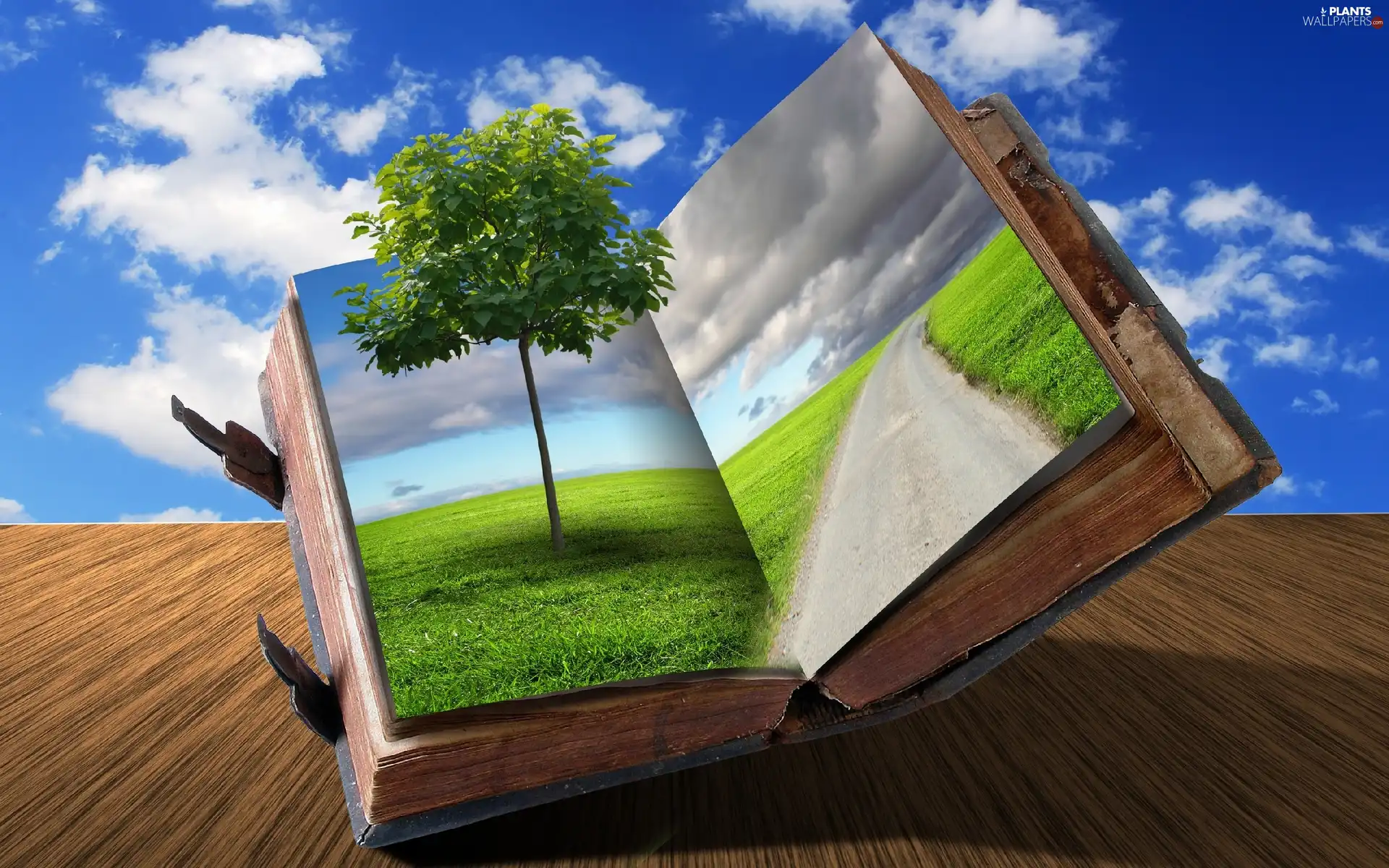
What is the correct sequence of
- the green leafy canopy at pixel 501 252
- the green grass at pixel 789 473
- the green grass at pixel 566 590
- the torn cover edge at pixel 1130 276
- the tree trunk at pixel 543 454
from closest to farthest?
the torn cover edge at pixel 1130 276 → the green grass at pixel 789 473 → the green grass at pixel 566 590 → the green leafy canopy at pixel 501 252 → the tree trunk at pixel 543 454

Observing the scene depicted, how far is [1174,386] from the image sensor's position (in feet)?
2.52

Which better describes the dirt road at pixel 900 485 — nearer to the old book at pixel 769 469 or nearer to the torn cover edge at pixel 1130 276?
the old book at pixel 769 469

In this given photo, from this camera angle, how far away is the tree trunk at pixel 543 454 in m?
1.77

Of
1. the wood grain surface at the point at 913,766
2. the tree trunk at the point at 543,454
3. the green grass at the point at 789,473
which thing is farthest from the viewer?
the tree trunk at the point at 543,454

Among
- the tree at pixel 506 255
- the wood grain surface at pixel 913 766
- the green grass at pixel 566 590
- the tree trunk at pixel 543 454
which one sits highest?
the tree at pixel 506 255

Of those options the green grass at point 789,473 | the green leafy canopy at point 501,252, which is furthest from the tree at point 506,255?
the green grass at point 789,473

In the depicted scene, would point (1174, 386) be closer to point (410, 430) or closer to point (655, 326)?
point (655, 326)

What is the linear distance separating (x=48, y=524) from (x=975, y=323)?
9.93 feet

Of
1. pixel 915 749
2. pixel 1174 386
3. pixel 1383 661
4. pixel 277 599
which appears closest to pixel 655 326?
pixel 915 749

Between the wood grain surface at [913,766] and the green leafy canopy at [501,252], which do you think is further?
the green leafy canopy at [501,252]

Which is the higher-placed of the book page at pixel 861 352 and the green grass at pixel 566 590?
the book page at pixel 861 352

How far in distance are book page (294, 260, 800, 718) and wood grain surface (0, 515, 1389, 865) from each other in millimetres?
180

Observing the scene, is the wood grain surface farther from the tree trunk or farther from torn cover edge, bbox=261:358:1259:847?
the tree trunk

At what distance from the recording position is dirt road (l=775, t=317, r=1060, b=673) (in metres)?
0.82
